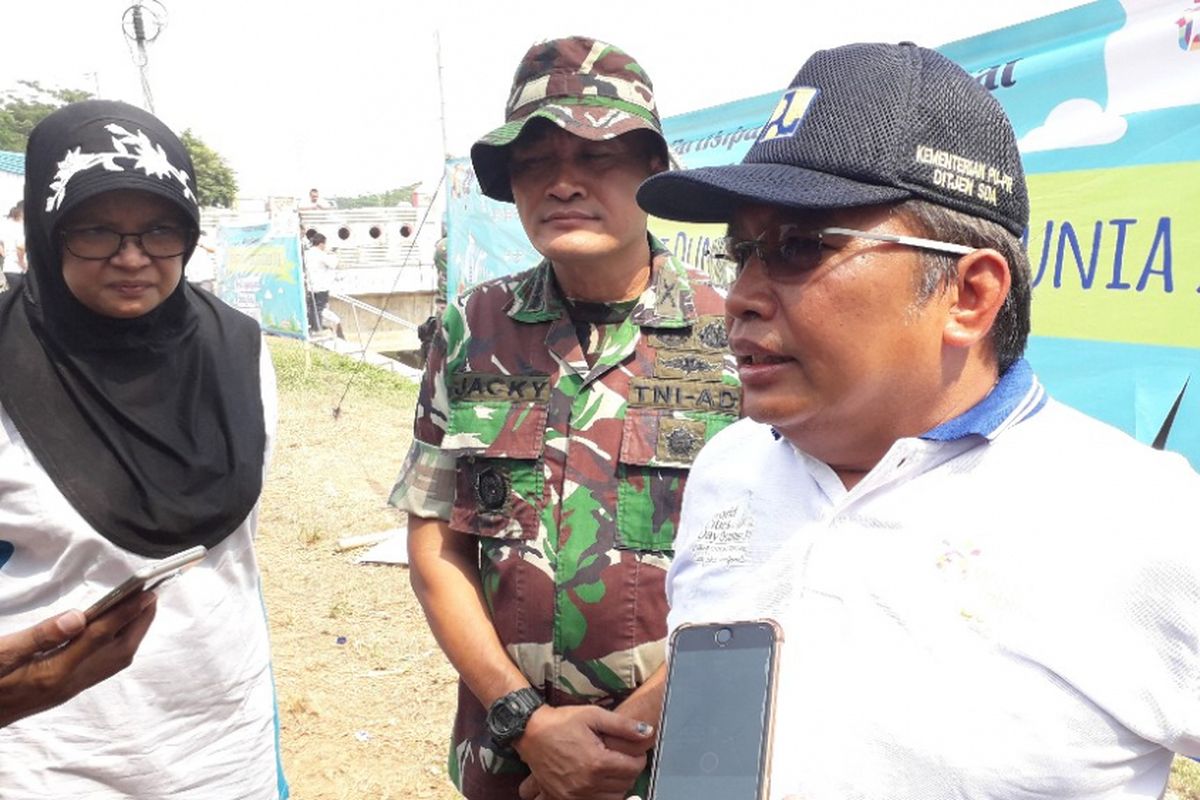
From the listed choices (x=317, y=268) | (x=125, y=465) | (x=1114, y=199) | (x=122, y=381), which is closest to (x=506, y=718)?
(x=125, y=465)

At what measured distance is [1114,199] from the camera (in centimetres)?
267

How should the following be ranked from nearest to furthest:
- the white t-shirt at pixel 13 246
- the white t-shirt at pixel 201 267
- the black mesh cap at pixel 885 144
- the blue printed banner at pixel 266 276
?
the black mesh cap at pixel 885 144 < the white t-shirt at pixel 13 246 < the blue printed banner at pixel 266 276 < the white t-shirt at pixel 201 267

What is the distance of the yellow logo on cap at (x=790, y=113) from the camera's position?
3.67 feet

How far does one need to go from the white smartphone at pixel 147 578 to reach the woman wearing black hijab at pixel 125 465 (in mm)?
312

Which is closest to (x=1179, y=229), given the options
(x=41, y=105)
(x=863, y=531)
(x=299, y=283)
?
(x=863, y=531)

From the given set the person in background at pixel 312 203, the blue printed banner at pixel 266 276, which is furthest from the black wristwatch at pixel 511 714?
the person in background at pixel 312 203

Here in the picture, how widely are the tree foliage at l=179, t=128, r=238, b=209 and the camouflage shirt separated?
4769 centimetres

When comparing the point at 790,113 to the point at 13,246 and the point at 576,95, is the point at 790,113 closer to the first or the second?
the point at 576,95

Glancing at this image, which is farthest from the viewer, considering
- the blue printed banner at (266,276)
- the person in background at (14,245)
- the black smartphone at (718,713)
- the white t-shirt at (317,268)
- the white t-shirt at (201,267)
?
the white t-shirt at (317,268)

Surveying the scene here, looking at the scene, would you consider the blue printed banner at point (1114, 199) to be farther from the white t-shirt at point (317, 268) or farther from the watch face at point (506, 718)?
the white t-shirt at point (317, 268)

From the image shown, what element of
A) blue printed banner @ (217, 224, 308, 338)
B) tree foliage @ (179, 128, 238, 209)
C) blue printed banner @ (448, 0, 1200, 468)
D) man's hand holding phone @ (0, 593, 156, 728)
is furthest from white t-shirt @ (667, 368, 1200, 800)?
tree foliage @ (179, 128, 238, 209)

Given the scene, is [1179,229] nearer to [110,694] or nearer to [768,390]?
[768,390]

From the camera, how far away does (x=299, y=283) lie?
13367 millimetres

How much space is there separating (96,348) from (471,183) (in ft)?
21.6
